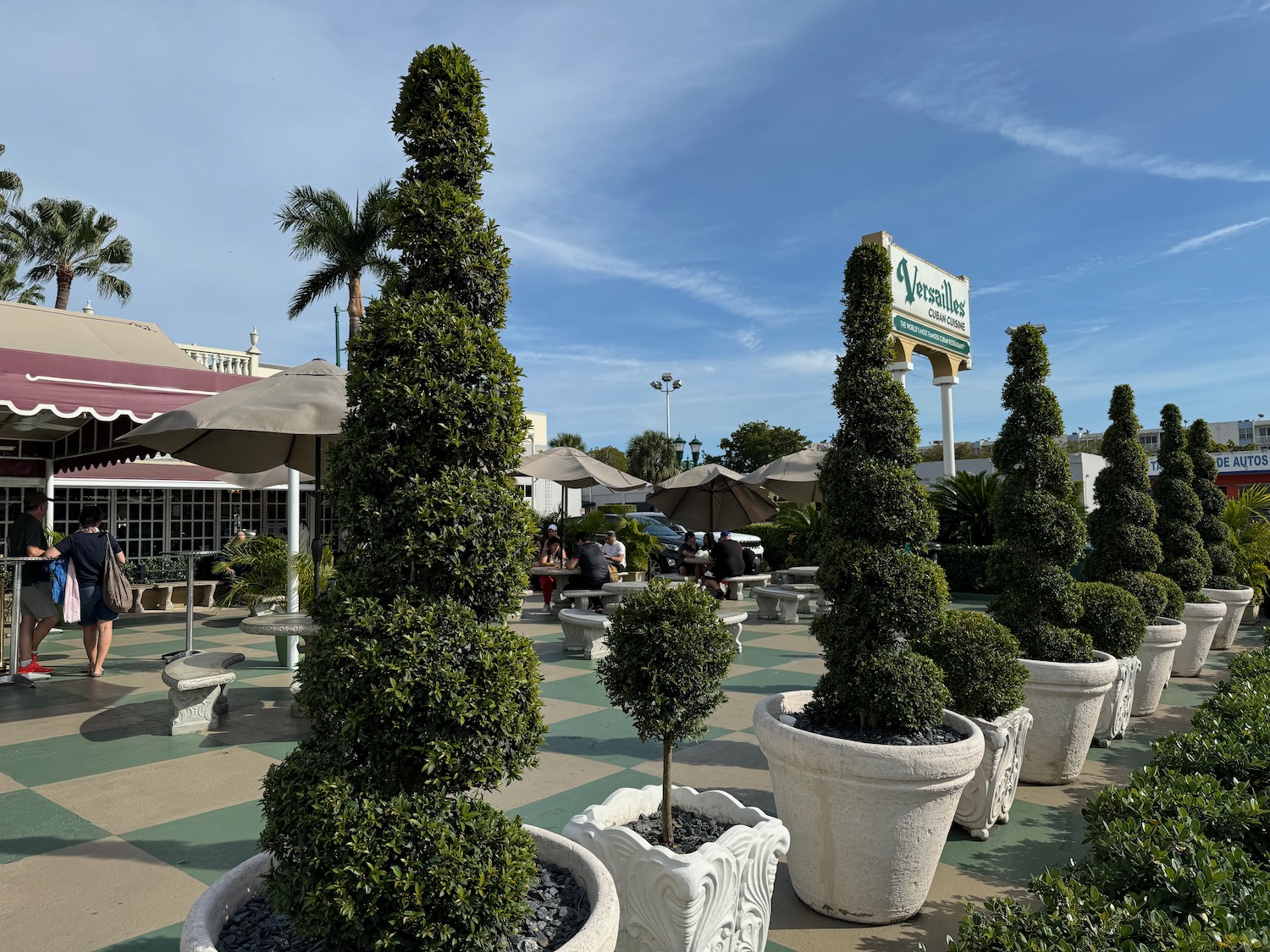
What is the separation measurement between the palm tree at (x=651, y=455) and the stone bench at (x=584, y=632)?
42066 millimetres

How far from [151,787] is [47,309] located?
6816mm

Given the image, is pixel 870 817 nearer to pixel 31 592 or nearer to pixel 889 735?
pixel 889 735

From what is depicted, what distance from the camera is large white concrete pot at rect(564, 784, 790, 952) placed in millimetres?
2473

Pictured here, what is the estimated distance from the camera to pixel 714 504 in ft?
49.9

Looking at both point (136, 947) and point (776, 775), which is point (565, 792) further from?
point (136, 947)

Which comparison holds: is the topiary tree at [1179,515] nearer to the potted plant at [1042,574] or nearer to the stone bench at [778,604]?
the potted plant at [1042,574]

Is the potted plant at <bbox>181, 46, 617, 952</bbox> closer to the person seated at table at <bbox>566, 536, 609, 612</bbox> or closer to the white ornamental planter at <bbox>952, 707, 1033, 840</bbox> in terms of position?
the white ornamental planter at <bbox>952, 707, 1033, 840</bbox>

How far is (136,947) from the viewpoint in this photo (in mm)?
2838

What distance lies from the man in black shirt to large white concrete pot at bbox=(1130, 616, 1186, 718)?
32.4ft

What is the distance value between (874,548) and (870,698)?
0.72m

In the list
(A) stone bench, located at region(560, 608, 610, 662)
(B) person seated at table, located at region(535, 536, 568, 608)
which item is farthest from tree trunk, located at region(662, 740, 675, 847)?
(B) person seated at table, located at region(535, 536, 568, 608)

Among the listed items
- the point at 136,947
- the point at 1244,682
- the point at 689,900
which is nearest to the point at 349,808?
the point at 689,900

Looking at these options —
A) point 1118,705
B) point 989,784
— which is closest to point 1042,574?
point 1118,705

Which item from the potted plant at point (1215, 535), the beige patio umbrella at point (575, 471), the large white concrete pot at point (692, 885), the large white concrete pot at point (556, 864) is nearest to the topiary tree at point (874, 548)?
the large white concrete pot at point (692, 885)
